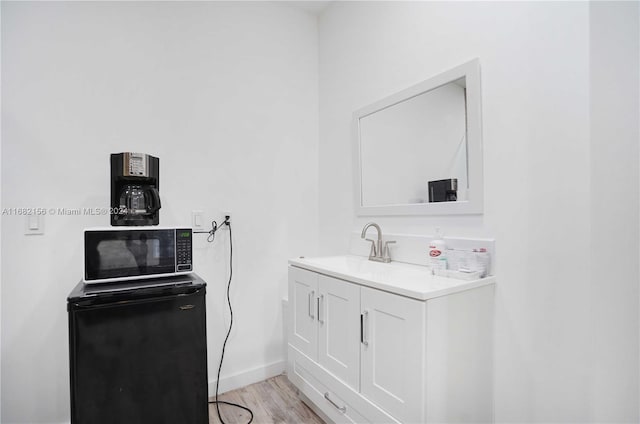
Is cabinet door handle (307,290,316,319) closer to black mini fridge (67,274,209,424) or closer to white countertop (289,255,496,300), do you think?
white countertop (289,255,496,300)

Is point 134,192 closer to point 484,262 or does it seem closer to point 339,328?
point 339,328

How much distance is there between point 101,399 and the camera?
1.36m

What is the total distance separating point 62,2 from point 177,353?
1.95 meters

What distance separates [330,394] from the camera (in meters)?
1.69

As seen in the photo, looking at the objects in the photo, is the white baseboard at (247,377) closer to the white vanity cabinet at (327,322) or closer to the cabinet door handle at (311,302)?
the white vanity cabinet at (327,322)

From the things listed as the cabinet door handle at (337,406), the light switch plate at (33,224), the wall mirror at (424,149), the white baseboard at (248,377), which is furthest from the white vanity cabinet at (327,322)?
the light switch plate at (33,224)

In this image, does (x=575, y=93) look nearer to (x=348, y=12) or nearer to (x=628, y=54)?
(x=628, y=54)

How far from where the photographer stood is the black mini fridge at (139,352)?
52.4 inches

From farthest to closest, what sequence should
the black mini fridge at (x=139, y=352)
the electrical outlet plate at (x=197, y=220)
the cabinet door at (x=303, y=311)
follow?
the electrical outlet plate at (x=197, y=220) < the cabinet door at (x=303, y=311) < the black mini fridge at (x=139, y=352)

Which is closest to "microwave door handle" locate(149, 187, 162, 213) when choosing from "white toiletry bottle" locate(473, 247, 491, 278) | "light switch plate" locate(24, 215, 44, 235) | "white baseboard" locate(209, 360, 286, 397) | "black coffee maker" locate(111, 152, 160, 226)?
"black coffee maker" locate(111, 152, 160, 226)

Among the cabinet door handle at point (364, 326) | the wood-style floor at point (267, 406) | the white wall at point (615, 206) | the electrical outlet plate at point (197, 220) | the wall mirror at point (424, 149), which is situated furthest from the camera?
the electrical outlet plate at point (197, 220)

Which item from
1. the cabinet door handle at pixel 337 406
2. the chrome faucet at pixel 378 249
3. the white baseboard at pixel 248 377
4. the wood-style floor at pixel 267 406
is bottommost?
the wood-style floor at pixel 267 406

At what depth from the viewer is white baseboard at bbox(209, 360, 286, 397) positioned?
2.18m

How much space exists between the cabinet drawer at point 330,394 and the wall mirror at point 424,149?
98 centimetres
